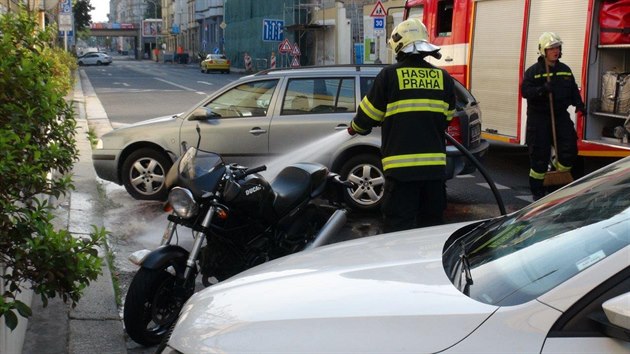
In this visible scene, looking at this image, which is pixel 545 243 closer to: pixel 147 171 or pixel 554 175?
pixel 554 175

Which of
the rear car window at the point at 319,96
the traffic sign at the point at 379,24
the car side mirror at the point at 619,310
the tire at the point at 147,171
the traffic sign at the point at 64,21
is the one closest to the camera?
the car side mirror at the point at 619,310

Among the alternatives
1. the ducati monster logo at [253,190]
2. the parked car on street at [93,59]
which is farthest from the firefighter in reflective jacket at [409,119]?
the parked car on street at [93,59]

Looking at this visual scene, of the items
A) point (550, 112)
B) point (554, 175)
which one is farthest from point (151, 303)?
point (550, 112)

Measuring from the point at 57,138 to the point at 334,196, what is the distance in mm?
2295

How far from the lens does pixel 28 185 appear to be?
3.56m

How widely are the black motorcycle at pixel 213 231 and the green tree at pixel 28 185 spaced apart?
40.3 inches

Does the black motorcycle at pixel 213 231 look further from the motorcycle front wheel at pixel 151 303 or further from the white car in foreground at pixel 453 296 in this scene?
the white car in foreground at pixel 453 296

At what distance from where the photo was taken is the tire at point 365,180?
8.59 m

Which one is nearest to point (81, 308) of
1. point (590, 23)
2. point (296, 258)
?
point (296, 258)

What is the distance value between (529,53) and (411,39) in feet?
19.8

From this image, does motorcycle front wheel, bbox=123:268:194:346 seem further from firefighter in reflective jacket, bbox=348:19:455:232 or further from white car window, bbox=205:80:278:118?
white car window, bbox=205:80:278:118

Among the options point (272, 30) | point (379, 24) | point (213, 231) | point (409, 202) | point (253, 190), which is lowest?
point (213, 231)

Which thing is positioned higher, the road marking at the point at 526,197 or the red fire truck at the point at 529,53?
the red fire truck at the point at 529,53

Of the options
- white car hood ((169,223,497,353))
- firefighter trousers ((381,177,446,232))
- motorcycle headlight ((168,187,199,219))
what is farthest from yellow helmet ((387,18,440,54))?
white car hood ((169,223,497,353))
